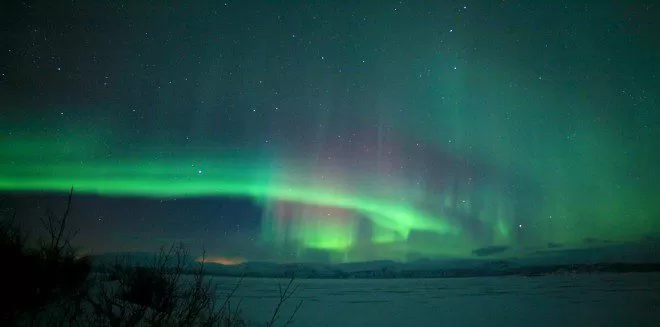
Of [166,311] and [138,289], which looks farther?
[138,289]

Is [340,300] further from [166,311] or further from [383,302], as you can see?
[166,311]

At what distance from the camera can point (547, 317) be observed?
21.6m

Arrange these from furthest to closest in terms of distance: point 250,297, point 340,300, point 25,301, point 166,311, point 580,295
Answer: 1. point 580,295
2. point 340,300
3. point 250,297
4. point 25,301
5. point 166,311

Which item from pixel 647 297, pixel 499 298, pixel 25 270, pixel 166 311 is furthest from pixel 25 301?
pixel 647 297

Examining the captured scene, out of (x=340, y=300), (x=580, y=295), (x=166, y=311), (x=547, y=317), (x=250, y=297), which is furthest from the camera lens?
(x=580, y=295)

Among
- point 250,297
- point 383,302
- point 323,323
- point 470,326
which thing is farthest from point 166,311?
point 383,302

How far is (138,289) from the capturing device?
38.5 feet

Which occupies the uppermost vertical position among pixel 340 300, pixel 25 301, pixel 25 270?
pixel 25 270

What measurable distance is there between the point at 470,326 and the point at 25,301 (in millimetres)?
16188

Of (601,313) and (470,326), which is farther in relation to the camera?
(601,313)

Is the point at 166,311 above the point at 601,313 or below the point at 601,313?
above

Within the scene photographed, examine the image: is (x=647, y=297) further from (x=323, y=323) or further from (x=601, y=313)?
(x=323, y=323)

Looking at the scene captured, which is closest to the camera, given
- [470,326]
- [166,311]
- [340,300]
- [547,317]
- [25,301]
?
[166,311]

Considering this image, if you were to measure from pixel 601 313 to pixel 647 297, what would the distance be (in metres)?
9.78
